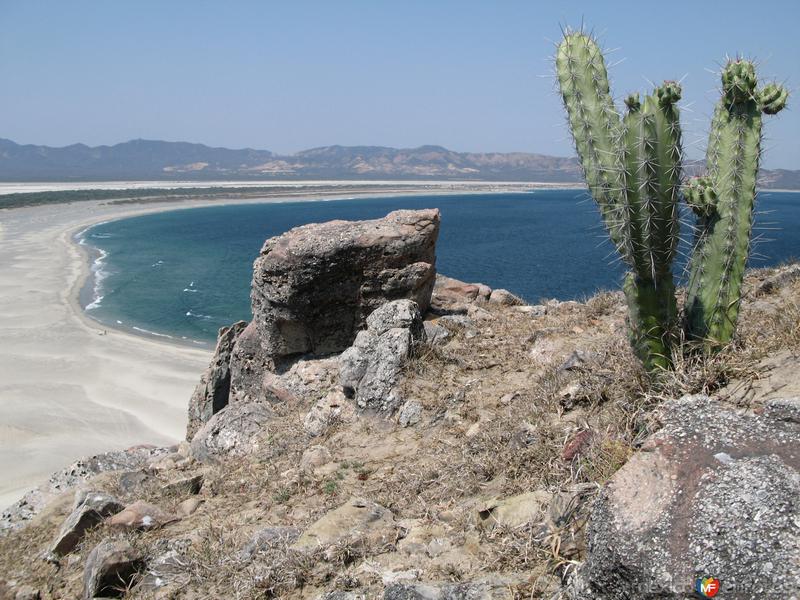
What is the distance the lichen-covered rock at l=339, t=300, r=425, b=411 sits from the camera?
26.2ft

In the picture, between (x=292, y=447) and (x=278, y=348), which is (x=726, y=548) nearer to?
(x=292, y=447)

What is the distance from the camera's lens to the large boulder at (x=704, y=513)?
2.96m

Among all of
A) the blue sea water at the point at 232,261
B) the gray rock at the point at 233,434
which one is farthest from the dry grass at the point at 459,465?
the blue sea water at the point at 232,261

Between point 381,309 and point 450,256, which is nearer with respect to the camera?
point 381,309

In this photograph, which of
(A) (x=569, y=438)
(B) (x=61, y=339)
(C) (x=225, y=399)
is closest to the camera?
(A) (x=569, y=438)

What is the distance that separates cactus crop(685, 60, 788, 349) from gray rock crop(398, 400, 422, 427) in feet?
10.1

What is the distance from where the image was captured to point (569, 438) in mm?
5145

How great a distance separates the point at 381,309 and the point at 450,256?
176 ft

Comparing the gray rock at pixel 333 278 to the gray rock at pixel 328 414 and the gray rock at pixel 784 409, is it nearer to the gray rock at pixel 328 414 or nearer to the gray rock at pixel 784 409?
the gray rock at pixel 328 414

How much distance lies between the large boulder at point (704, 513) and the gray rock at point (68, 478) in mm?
6652

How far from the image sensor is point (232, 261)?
62.6m

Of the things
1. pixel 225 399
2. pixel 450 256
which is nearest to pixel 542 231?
pixel 450 256

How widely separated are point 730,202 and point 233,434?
20.3 ft

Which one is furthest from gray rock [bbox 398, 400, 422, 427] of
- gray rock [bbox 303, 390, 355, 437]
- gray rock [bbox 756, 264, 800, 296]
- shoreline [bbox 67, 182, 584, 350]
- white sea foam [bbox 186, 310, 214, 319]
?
white sea foam [bbox 186, 310, 214, 319]
